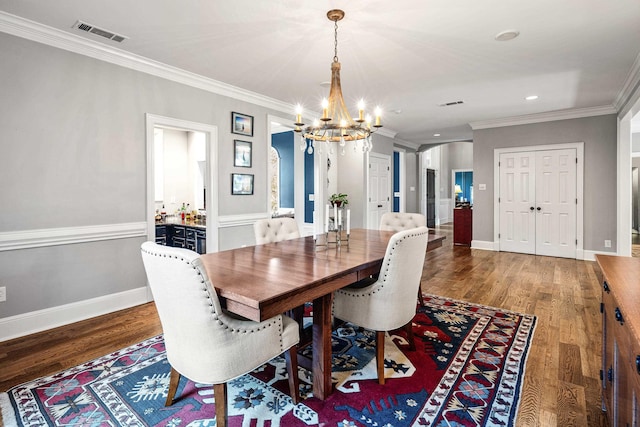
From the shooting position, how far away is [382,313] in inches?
76.9

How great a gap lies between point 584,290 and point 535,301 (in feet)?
2.98

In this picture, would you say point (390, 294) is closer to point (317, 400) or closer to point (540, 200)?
point (317, 400)

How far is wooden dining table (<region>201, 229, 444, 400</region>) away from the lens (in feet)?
4.62

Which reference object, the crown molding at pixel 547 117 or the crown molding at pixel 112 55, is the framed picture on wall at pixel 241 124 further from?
the crown molding at pixel 547 117

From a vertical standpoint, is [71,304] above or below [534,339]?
above

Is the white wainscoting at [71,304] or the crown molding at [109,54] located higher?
the crown molding at [109,54]

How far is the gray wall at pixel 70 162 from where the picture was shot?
259 cm

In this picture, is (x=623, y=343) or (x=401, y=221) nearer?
(x=623, y=343)

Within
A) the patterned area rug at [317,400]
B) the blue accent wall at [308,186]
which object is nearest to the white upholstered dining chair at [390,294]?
the patterned area rug at [317,400]

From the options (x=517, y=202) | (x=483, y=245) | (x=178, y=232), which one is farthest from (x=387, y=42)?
(x=483, y=245)

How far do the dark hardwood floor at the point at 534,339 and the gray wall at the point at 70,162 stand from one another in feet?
1.40

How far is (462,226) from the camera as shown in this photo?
7.16 meters

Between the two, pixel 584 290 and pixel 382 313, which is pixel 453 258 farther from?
pixel 382 313

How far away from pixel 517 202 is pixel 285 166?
14.8 ft
